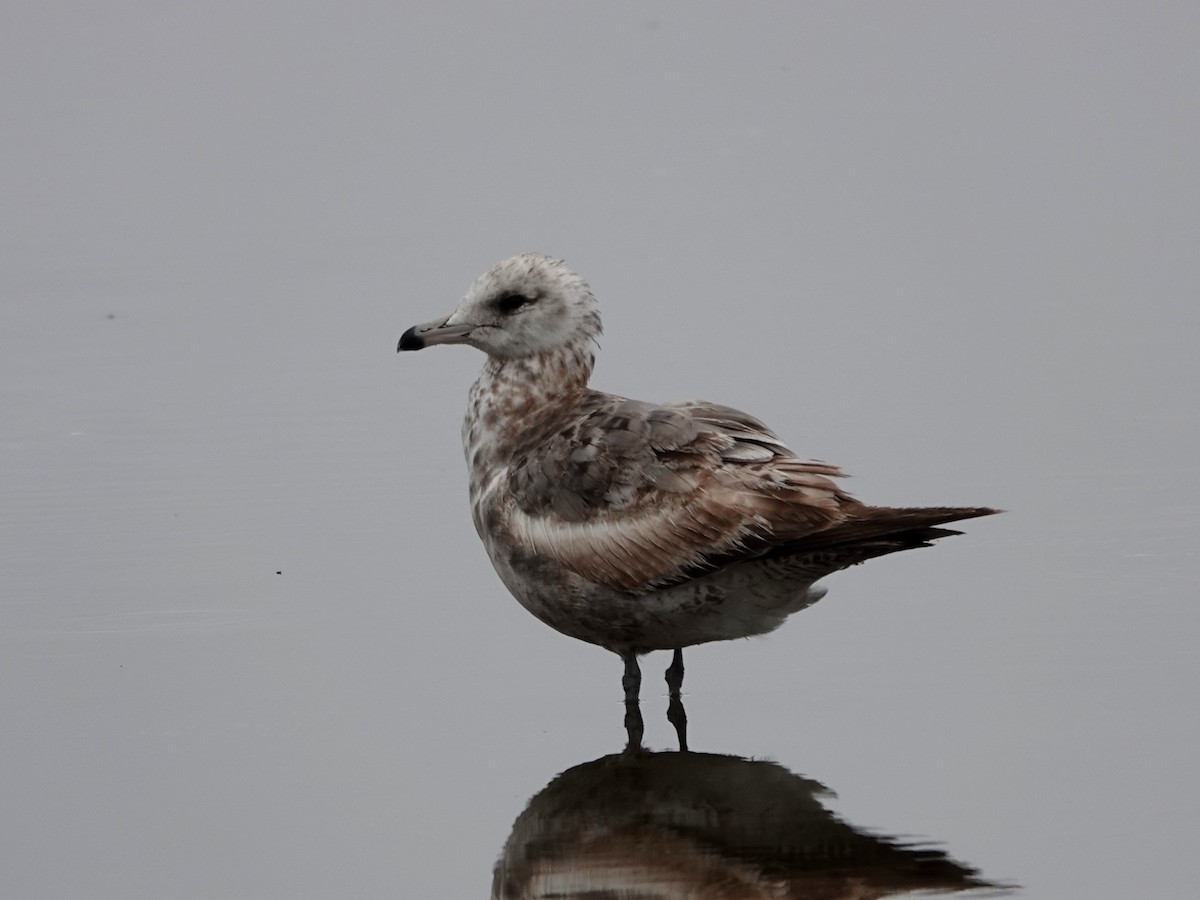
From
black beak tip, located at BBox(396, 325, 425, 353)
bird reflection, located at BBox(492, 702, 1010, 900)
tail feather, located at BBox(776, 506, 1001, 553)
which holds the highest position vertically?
black beak tip, located at BBox(396, 325, 425, 353)

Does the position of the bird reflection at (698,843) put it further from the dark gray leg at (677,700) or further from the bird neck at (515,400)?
the bird neck at (515,400)

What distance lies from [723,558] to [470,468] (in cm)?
146

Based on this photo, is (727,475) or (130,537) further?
(130,537)

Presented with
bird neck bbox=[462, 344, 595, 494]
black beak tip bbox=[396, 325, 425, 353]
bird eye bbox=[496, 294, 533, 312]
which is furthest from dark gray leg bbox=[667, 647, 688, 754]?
A: black beak tip bbox=[396, 325, 425, 353]

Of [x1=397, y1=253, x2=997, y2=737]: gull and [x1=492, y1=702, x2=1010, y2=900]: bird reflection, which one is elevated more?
[x1=397, y1=253, x2=997, y2=737]: gull

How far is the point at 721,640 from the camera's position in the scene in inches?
328

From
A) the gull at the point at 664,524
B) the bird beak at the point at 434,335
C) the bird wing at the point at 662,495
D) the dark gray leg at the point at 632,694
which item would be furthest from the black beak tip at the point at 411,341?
the dark gray leg at the point at 632,694

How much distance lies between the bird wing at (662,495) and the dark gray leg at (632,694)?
15.4 inches

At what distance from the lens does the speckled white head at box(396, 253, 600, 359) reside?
902 cm

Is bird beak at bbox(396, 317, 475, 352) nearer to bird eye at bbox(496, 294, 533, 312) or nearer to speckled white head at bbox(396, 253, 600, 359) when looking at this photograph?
speckled white head at bbox(396, 253, 600, 359)

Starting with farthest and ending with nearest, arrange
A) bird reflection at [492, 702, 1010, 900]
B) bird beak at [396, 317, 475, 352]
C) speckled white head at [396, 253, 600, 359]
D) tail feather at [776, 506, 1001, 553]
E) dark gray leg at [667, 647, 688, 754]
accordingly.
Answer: bird beak at [396, 317, 475, 352] < speckled white head at [396, 253, 600, 359] < dark gray leg at [667, 647, 688, 754] < tail feather at [776, 506, 1001, 553] < bird reflection at [492, 702, 1010, 900]

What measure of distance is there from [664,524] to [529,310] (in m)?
1.34

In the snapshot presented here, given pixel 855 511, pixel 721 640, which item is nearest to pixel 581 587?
pixel 721 640

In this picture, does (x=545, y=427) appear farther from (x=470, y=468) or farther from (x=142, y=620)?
(x=142, y=620)
